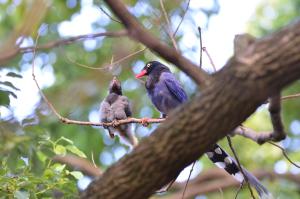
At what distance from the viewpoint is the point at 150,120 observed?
4.96 m

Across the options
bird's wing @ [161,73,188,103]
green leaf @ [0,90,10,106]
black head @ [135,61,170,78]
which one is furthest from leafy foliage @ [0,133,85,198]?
black head @ [135,61,170,78]

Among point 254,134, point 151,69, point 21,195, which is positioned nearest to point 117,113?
point 151,69

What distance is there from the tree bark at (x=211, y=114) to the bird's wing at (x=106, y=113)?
8.03ft

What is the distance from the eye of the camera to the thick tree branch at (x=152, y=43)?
2.83 m

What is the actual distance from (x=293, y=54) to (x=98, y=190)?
124 centimetres

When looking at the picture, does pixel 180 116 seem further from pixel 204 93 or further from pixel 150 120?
pixel 150 120

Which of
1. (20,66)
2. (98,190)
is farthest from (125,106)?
(20,66)

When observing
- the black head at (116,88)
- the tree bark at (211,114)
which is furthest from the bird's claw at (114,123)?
the tree bark at (211,114)

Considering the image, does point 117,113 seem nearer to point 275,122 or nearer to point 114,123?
point 114,123

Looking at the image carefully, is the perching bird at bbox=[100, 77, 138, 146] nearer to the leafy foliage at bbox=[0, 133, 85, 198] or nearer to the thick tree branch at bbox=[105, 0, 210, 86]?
the leafy foliage at bbox=[0, 133, 85, 198]

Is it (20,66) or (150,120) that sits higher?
(20,66)

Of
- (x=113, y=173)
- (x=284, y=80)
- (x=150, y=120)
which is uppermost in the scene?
(x=150, y=120)

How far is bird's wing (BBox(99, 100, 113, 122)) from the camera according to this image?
5.65m

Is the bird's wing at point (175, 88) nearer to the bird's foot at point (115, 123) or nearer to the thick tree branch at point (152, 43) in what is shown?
the bird's foot at point (115, 123)
